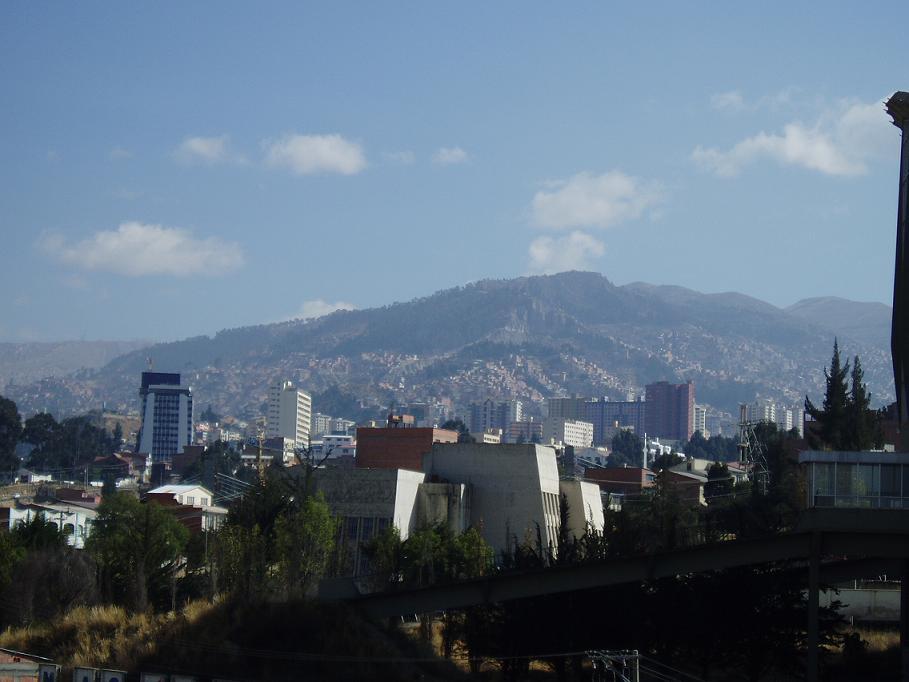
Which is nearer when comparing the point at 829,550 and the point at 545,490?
the point at 829,550

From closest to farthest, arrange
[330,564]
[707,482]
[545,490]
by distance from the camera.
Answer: [330,564]
[545,490]
[707,482]

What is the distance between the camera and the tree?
171m

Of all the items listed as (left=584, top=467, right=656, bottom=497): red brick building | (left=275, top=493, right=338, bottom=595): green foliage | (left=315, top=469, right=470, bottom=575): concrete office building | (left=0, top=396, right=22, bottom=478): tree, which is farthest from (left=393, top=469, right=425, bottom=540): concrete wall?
(left=0, top=396, right=22, bottom=478): tree

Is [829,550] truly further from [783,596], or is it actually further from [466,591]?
[466,591]

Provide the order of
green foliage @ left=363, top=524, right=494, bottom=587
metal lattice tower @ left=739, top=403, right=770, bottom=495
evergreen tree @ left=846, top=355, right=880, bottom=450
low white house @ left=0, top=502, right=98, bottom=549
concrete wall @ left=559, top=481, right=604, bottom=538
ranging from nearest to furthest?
green foliage @ left=363, top=524, right=494, bottom=587 < concrete wall @ left=559, top=481, right=604, bottom=538 < evergreen tree @ left=846, top=355, right=880, bottom=450 < low white house @ left=0, top=502, right=98, bottom=549 < metal lattice tower @ left=739, top=403, right=770, bottom=495

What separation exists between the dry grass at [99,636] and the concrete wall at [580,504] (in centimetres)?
3649

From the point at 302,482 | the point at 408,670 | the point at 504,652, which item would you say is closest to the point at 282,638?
the point at 408,670

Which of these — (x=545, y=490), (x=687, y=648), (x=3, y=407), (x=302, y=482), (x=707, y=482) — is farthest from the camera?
(x=3, y=407)

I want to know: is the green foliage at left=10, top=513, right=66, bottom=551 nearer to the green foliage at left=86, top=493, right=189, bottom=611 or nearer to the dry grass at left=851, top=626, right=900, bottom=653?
the green foliage at left=86, top=493, right=189, bottom=611

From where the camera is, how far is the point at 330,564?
56.0 metres

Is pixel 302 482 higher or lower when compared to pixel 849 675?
higher

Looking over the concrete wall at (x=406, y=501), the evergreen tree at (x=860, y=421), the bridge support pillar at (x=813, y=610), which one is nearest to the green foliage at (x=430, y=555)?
the concrete wall at (x=406, y=501)

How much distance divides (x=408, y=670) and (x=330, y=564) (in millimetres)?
15364

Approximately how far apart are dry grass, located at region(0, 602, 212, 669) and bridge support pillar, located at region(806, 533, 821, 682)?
17476 millimetres
